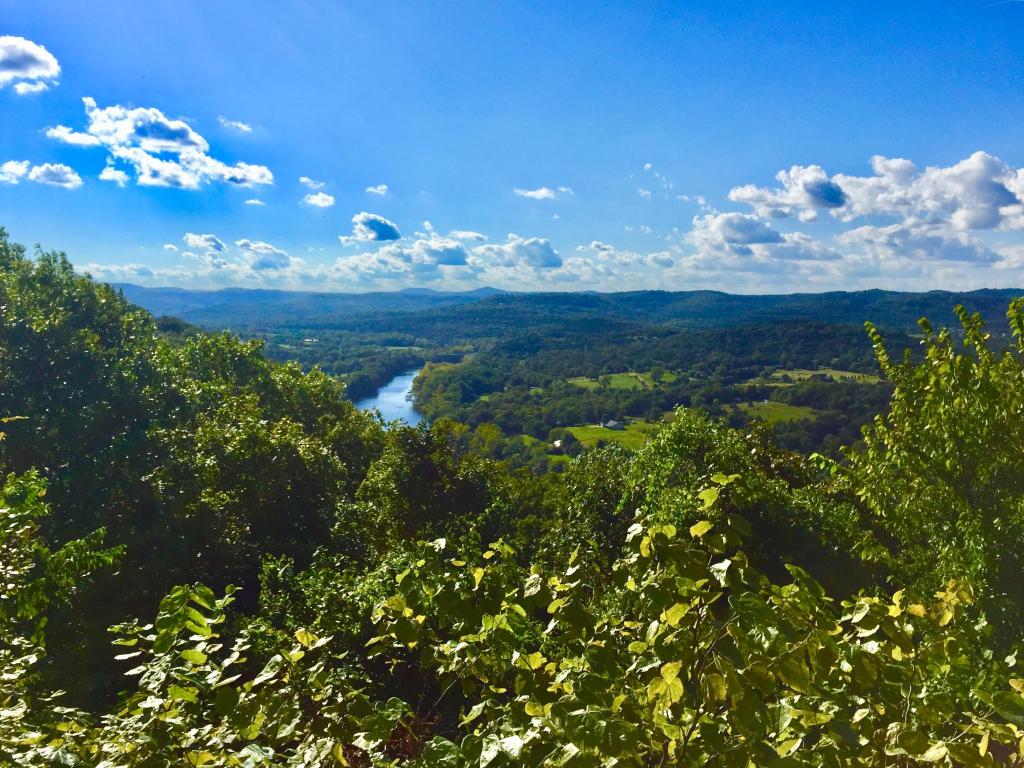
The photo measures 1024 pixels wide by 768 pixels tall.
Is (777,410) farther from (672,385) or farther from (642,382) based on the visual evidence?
(642,382)

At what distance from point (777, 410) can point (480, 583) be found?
107187 mm

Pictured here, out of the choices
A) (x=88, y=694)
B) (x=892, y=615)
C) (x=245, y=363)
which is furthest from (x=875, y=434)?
(x=245, y=363)

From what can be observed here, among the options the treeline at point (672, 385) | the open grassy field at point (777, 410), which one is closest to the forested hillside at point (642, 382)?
the open grassy field at point (777, 410)

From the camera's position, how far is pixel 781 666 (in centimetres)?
204

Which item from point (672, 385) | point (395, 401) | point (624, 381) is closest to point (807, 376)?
point (672, 385)

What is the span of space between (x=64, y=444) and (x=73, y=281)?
8842mm

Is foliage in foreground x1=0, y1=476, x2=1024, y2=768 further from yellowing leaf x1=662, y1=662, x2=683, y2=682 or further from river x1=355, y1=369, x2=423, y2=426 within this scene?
river x1=355, y1=369, x2=423, y2=426

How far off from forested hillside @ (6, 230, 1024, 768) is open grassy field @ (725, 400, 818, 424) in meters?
78.4

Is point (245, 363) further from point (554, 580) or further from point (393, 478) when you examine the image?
point (554, 580)

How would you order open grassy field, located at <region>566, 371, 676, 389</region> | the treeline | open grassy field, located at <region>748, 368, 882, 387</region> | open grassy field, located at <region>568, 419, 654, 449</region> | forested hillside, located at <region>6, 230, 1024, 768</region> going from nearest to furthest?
forested hillside, located at <region>6, 230, 1024, 768</region>
open grassy field, located at <region>568, 419, 654, 449</region>
the treeline
open grassy field, located at <region>748, 368, 882, 387</region>
open grassy field, located at <region>566, 371, 676, 389</region>

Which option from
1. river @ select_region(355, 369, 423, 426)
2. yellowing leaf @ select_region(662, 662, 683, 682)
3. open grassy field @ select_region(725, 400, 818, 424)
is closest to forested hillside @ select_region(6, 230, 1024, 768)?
yellowing leaf @ select_region(662, 662, 683, 682)

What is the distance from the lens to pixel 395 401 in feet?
422

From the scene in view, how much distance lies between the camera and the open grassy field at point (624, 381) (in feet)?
458

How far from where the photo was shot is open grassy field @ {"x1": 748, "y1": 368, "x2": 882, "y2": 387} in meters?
123
